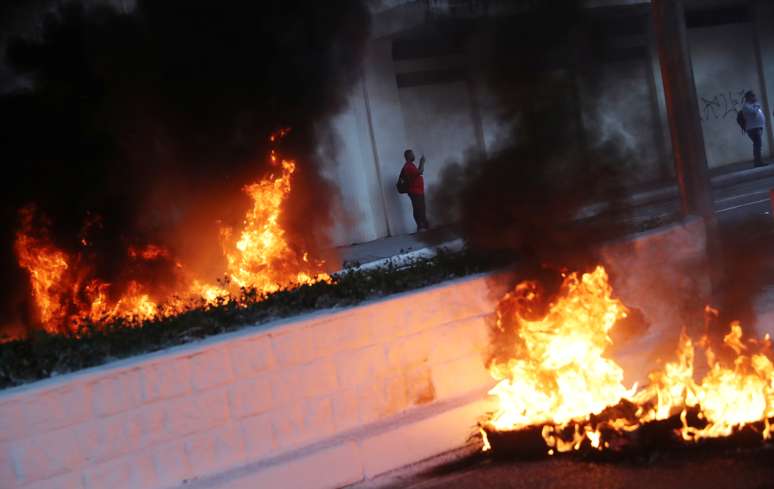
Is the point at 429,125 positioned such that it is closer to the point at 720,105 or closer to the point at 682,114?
the point at 720,105

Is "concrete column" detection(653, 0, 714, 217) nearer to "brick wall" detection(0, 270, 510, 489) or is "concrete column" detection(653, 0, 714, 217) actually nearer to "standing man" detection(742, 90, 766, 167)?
"brick wall" detection(0, 270, 510, 489)

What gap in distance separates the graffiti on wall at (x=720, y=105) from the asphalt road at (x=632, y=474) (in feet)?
64.1

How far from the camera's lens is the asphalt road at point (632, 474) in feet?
13.3

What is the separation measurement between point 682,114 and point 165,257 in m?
4.67

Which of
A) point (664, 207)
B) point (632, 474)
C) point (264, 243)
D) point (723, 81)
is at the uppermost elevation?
point (723, 81)

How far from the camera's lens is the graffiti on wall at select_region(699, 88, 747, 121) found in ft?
74.0

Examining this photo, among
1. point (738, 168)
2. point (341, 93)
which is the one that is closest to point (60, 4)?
point (341, 93)

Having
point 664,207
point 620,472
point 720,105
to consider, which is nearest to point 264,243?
point 620,472

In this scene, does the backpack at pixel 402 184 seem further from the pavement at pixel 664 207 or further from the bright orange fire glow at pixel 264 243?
the bright orange fire glow at pixel 264 243

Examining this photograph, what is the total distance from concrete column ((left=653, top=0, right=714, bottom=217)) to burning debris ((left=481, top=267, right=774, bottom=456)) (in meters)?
2.06

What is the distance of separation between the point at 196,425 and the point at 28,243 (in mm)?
3829

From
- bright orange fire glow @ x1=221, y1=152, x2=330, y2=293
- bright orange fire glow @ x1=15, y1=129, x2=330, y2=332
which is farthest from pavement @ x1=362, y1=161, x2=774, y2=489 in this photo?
bright orange fire glow @ x1=221, y1=152, x2=330, y2=293

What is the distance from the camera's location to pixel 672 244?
21.0 feet

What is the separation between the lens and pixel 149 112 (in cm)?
791
